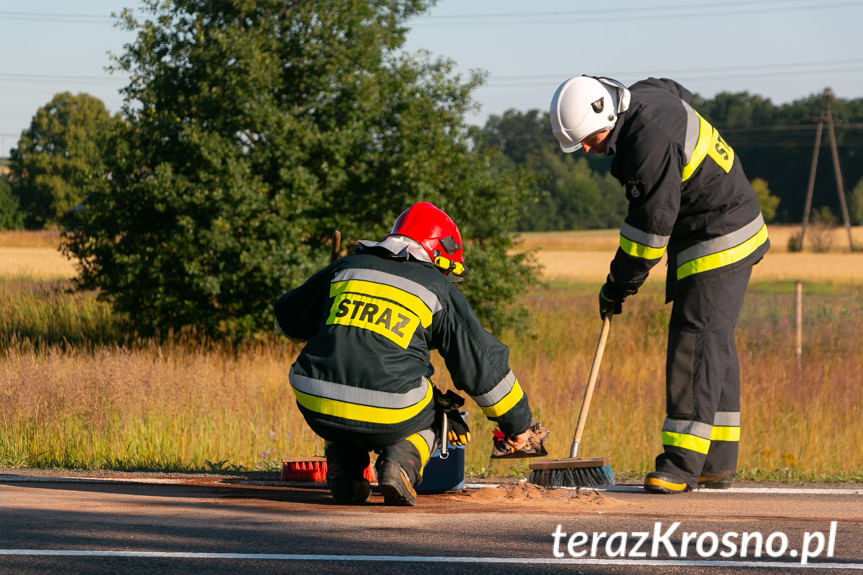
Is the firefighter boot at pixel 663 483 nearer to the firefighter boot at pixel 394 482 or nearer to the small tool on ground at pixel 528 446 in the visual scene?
the small tool on ground at pixel 528 446

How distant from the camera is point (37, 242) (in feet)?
110

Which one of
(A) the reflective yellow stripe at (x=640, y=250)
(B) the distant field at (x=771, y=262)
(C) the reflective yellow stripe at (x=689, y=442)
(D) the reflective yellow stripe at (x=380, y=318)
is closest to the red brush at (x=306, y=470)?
(D) the reflective yellow stripe at (x=380, y=318)

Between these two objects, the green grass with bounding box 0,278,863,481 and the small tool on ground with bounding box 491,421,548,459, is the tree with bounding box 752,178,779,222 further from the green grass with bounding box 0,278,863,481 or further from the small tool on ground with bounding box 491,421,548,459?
the small tool on ground with bounding box 491,421,548,459

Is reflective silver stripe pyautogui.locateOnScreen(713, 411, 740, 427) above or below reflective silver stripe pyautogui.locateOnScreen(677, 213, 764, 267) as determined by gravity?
below

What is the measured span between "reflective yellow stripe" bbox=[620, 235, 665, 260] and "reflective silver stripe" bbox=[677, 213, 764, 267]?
29cm

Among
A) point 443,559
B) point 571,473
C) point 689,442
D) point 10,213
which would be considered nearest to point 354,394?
point 443,559

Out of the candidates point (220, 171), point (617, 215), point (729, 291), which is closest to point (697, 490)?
→ point (729, 291)

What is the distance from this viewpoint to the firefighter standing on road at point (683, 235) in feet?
16.1

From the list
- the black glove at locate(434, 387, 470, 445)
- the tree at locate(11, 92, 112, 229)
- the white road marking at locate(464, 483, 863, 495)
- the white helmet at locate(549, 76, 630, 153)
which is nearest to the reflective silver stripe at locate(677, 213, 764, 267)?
the white helmet at locate(549, 76, 630, 153)

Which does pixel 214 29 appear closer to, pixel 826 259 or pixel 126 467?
pixel 126 467

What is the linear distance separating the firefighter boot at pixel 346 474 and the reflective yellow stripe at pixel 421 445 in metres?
0.25

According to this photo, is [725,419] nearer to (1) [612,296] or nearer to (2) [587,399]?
(2) [587,399]

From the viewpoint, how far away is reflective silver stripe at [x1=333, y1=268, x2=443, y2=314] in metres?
4.45

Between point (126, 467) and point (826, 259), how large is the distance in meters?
48.3
